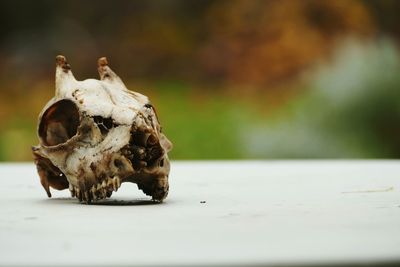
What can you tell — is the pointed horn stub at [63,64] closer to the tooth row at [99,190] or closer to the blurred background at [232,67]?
the tooth row at [99,190]

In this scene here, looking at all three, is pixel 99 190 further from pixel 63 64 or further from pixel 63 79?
pixel 63 64

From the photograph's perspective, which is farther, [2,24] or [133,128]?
[2,24]

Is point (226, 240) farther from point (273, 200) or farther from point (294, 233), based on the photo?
point (273, 200)

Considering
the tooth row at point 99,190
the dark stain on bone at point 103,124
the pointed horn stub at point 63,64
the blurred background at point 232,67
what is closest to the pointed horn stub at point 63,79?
the pointed horn stub at point 63,64

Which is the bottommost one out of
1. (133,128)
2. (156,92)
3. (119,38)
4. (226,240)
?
(226,240)

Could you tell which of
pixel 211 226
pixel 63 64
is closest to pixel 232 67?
pixel 63 64

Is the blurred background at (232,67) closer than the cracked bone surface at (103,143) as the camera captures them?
No

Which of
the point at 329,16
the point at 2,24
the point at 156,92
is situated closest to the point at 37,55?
the point at 2,24

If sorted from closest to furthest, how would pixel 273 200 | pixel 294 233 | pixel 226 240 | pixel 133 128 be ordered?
pixel 226 240 < pixel 294 233 < pixel 133 128 < pixel 273 200
